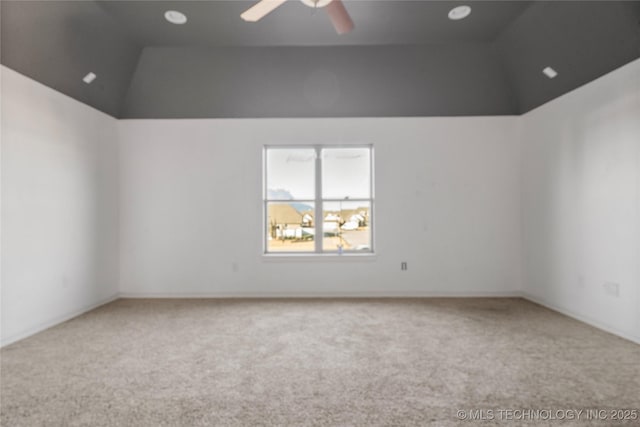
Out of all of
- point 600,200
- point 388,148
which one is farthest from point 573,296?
point 388,148

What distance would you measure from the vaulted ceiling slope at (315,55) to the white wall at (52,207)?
0.99 feet

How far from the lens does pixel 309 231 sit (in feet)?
15.5

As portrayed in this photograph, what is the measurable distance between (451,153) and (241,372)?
387 centimetres

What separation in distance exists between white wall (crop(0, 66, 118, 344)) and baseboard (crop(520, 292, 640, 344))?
18.6ft

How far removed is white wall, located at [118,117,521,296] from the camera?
448 cm

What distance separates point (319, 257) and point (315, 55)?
2.69 meters

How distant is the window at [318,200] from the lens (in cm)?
468

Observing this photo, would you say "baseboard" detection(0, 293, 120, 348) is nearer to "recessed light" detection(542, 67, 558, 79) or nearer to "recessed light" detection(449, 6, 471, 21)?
"recessed light" detection(449, 6, 471, 21)

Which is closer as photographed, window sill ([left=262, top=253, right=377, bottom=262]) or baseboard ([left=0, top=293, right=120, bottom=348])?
baseboard ([left=0, top=293, right=120, bottom=348])

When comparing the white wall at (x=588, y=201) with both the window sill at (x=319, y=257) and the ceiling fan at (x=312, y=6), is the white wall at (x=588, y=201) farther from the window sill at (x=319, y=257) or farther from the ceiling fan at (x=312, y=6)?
the ceiling fan at (x=312, y=6)

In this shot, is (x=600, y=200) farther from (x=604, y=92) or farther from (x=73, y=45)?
(x=73, y=45)

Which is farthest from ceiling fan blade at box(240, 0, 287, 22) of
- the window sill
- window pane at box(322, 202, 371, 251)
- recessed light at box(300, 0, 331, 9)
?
the window sill

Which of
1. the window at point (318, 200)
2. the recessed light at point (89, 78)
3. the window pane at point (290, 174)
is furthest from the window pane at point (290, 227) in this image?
the recessed light at point (89, 78)

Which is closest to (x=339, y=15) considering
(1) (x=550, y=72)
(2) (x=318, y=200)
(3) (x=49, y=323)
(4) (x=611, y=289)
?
(2) (x=318, y=200)
